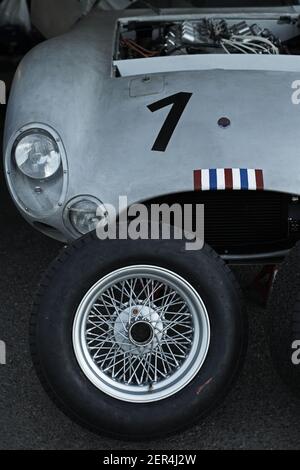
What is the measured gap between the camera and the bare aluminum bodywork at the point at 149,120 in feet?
A: 11.3

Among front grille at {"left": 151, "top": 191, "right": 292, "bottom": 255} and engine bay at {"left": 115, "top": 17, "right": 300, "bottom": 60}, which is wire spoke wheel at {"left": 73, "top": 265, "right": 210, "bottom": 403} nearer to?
front grille at {"left": 151, "top": 191, "right": 292, "bottom": 255}

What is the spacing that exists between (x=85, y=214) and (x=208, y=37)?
1365 millimetres

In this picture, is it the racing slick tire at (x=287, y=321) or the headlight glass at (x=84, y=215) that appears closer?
the racing slick tire at (x=287, y=321)

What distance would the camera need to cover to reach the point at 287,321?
3.10 meters

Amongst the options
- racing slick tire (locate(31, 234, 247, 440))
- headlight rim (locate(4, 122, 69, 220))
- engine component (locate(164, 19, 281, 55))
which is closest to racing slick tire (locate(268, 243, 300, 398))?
racing slick tire (locate(31, 234, 247, 440))

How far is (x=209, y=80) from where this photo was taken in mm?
3785

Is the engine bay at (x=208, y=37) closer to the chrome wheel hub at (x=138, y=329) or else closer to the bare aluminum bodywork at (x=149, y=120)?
the bare aluminum bodywork at (x=149, y=120)

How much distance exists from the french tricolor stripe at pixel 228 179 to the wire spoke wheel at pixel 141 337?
38 cm

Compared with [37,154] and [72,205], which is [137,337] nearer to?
[72,205]

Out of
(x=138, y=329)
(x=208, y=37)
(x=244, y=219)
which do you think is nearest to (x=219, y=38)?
(x=208, y=37)

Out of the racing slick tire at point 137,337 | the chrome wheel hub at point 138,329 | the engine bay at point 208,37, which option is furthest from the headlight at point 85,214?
the engine bay at point 208,37

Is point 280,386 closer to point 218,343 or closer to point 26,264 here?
point 218,343

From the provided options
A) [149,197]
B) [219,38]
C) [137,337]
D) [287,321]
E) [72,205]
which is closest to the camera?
[287,321]
